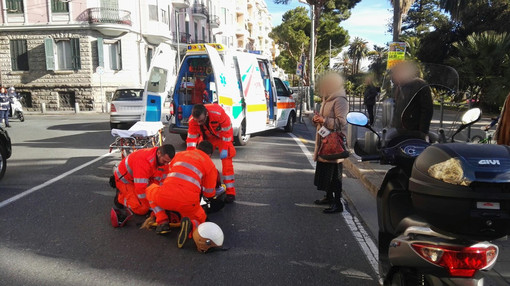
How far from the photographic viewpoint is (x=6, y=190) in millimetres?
6168

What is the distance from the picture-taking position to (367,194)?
6.17 m

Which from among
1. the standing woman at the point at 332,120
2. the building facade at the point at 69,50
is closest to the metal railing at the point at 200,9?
the building facade at the point at 69,50

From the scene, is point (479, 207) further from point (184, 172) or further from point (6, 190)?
point (6, 190)

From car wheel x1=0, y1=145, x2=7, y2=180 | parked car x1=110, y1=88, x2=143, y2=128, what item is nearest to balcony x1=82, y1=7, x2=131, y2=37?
parked car x1=110, y1=88, x2=143, y2=128

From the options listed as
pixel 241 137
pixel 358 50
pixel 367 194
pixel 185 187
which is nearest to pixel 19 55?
pixel 241 137

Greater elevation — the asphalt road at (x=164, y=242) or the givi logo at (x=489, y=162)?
the givi logo at (x=489, y=162)

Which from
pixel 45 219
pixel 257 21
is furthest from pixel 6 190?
pixel 257 21

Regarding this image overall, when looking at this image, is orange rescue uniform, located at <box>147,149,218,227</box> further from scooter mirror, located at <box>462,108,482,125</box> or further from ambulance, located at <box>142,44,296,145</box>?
ambulance, located at <box>142,44,296,145</box>

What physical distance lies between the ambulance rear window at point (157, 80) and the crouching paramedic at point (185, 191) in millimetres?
4604

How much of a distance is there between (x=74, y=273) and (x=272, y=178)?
4.09 meters

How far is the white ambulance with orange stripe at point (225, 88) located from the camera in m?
9.05

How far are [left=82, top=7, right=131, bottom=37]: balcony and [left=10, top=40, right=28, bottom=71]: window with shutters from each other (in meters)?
4.77

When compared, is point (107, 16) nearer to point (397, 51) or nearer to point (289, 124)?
point (289, 124)

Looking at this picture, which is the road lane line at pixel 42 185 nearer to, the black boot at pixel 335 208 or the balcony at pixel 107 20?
the black boot at pixel 335 208
